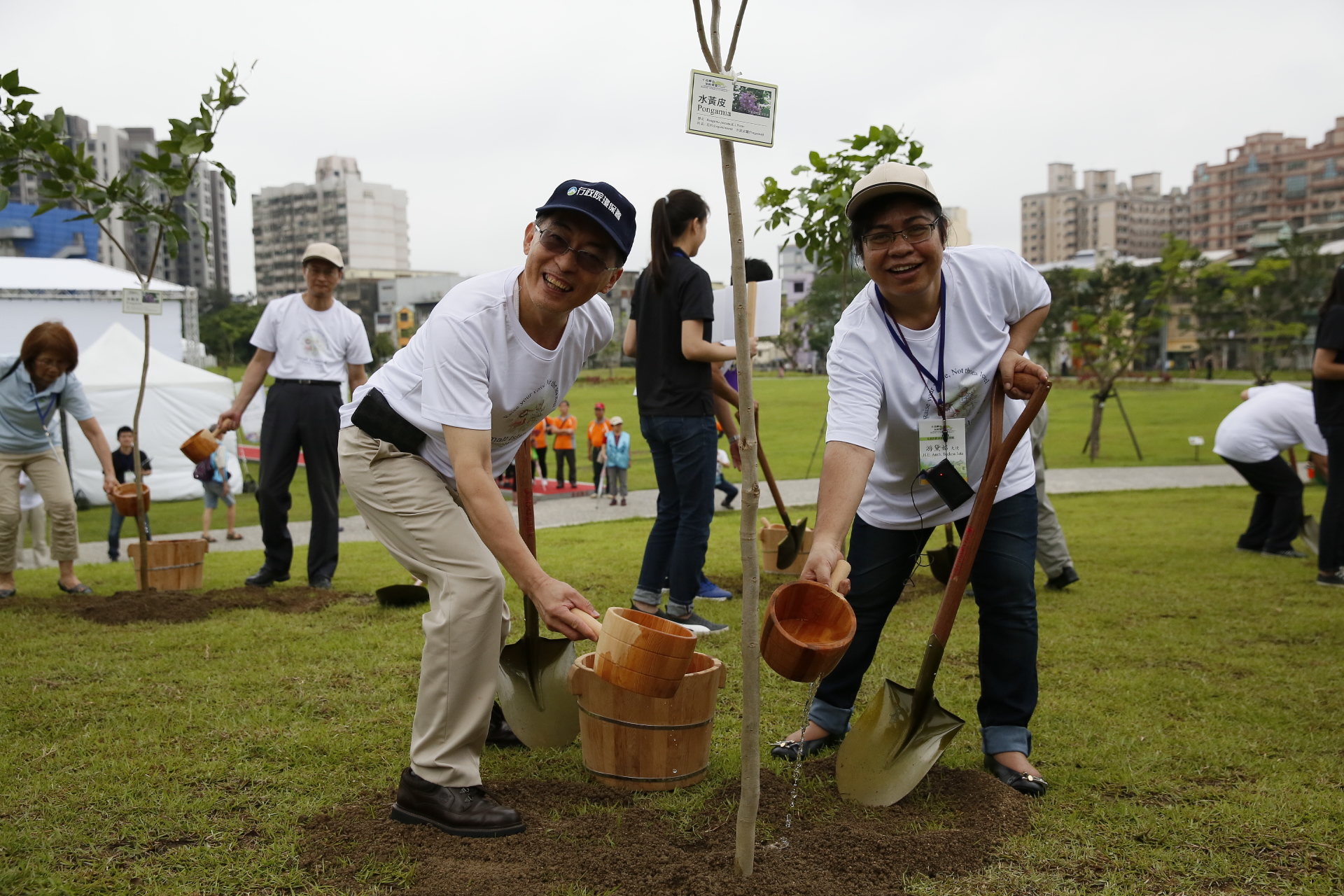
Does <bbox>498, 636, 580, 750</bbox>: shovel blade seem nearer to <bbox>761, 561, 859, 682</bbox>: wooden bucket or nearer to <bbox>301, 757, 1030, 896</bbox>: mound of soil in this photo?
<bbox>301, 757, 1030, 896</bbox>: mound of soil

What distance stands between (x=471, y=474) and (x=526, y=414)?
19.3 inches

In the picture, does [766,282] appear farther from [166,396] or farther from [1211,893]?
[166,396]

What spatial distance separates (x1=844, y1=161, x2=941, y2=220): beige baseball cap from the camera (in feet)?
9.63

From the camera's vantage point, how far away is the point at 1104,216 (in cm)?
17425

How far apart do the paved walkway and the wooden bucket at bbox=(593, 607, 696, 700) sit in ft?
26.2

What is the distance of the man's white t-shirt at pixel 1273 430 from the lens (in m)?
7.97

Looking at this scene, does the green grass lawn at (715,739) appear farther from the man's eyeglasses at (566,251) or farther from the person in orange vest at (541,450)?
the person in orange vest at (541,450)

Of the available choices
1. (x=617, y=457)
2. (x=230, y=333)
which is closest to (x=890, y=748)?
(x=617, y=457)

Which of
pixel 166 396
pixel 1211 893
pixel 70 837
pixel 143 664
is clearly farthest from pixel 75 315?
pixel 1211 893

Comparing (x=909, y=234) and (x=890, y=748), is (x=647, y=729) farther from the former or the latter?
(x=909, y=234)

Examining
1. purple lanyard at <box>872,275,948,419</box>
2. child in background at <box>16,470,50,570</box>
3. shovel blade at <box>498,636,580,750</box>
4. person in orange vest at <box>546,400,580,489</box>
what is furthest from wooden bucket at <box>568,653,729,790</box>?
person in orange vest at <box>546,400,580,489</box>

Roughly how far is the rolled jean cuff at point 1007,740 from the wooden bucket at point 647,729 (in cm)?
96

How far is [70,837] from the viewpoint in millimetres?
2820

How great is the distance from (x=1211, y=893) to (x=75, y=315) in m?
26.8
